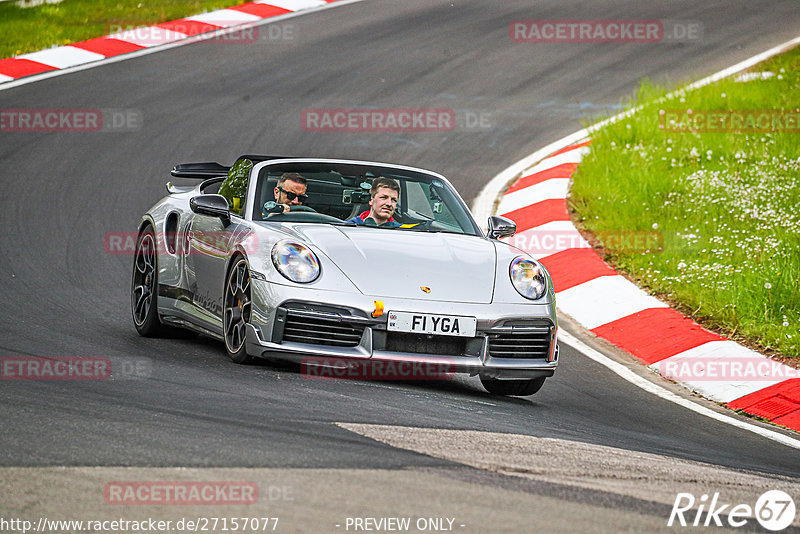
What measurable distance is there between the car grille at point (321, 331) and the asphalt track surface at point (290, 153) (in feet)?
0.73

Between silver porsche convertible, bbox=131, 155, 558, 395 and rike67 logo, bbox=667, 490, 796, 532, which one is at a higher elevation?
silver porsche convertible, bbox=131, 155, 558, 395

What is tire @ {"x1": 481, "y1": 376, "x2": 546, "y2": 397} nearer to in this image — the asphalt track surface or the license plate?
the asphalt track surface

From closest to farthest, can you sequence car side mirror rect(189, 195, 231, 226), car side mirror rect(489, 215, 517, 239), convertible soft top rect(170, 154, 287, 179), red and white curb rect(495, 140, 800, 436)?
1. car side mirror rect(189, 195, 231, 226)
2. car side mirror rect(489, 215, 517, 239)
3. red and white curb rect(495, 140, 800, 436)
4. convertible soft top rect(170, 154, 287, 179)

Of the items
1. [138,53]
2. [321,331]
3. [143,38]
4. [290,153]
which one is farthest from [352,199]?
[143,38]

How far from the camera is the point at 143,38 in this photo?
1723 cm

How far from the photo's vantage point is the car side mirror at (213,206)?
282 inches

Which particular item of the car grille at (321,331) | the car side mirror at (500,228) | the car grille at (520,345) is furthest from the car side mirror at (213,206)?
the car grille at (520,345)

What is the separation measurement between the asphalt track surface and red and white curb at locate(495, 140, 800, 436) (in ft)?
1.91

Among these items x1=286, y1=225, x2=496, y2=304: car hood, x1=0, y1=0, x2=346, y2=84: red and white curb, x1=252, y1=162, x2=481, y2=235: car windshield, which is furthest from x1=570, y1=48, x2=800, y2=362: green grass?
x1=0, y1=0, x2=346, y2=84: red and white curb

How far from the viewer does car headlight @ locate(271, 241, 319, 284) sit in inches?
251

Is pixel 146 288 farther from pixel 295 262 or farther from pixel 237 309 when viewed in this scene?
pixel 295 262

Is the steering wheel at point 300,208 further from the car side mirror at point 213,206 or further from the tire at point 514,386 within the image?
the tire at point 514,386

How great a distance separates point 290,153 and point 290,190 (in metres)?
5.80

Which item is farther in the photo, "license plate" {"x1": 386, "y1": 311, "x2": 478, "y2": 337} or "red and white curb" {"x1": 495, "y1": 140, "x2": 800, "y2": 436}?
"red and white curb" {"x1": 495, "y1": 140, "x2": 800, "y2": 436}
